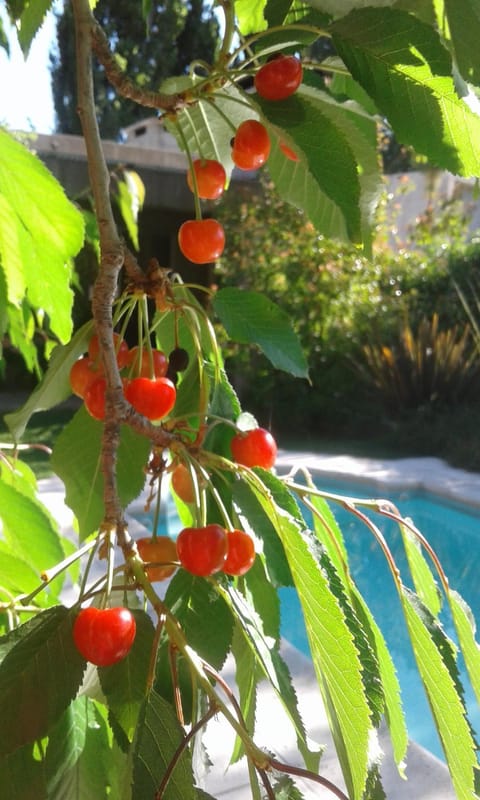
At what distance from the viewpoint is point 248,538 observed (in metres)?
0.42

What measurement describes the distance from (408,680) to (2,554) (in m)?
2.27

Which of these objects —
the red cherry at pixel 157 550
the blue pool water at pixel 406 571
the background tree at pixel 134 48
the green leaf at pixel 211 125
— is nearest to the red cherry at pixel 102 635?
the red cherry at pixel 157 550

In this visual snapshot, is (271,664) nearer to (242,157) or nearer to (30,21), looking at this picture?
(242,157)

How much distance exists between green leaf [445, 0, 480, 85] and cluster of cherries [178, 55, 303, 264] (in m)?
0.08

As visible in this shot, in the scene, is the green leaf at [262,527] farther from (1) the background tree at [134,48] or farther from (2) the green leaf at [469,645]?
(1) the background tree at [134,48]

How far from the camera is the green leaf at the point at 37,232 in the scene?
51 cm

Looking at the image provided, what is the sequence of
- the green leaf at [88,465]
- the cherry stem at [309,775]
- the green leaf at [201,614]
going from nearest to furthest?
the cherry stem at [309,775]
the green leaf at [201,614]
the green leaf at [88,465]

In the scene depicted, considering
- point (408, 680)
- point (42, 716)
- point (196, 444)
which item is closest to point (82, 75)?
point (196, 444)

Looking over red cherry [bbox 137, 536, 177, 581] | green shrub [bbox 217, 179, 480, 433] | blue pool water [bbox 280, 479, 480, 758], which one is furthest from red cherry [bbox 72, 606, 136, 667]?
green shrub [bbox 217, 179, 480, 433]

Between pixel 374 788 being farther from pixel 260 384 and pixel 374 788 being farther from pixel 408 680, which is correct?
pixel 260 384

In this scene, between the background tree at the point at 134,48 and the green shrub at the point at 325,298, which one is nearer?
the green shrub at the point at 325,298

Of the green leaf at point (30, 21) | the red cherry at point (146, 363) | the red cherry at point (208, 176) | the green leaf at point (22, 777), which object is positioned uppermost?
the green leaf at point (30, 21)

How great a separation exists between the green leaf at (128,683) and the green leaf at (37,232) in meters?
0.24

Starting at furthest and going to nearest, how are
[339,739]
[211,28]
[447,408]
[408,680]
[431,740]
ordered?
[211,28]
[447,408]
[408,680]
[431,740]
[339,739]
